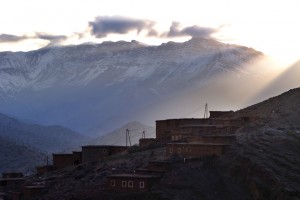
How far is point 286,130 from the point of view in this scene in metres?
90.6

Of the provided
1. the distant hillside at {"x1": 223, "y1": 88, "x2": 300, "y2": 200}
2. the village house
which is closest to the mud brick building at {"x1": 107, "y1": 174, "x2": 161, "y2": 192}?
the village house

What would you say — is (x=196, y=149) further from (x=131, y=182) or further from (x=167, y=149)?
(x=131, y=182)

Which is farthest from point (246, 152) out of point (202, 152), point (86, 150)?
point (86, 150)

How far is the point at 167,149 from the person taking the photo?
88.3m

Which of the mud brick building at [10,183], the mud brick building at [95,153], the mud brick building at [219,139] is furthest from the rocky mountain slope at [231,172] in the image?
the mud brick building at [10,183]

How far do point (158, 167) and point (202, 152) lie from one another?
570 centimetres

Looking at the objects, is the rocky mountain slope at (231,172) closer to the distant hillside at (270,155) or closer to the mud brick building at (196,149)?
the distant hillside at (270,155)

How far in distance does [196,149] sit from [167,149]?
16.8ft

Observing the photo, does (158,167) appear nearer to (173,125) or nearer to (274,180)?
(274,180)

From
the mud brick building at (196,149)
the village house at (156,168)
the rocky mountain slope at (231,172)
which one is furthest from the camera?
the mud brick building at (196,149)

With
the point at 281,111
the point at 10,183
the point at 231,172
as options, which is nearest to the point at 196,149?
the point at 231,172

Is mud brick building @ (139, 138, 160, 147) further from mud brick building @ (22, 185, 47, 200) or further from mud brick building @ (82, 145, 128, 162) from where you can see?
mud brick building @ (22, 185, 47, 200)

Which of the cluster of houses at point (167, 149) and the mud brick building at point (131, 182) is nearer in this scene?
the mud brick building at point (131, 182)

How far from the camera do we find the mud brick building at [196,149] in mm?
83500
